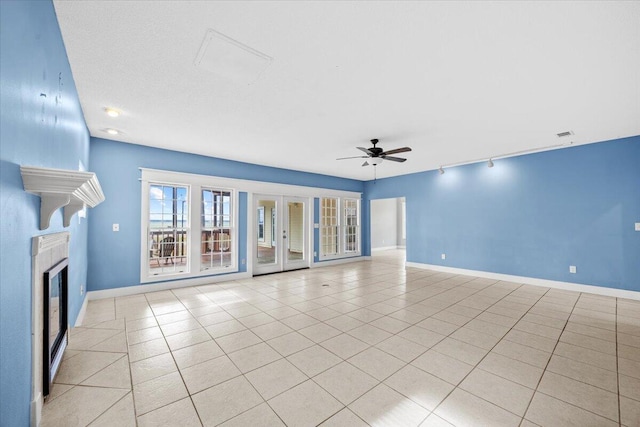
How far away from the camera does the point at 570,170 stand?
16.6 feet

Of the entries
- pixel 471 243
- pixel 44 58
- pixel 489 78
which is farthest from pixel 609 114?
pixel 44 58

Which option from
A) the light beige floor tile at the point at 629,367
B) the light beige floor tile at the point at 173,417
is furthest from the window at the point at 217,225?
the light beige floor tile at the point at 629,367

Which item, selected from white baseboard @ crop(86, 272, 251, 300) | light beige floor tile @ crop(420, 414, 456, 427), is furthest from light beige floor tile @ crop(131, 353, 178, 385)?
white baseboard @ crop(86, 272, 251, 300)

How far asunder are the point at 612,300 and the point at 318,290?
5013 mm

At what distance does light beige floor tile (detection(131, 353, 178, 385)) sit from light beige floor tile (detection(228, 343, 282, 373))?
549 millimetres

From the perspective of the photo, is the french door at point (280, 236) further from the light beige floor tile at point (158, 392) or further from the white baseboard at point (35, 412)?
the white baseboard at point (35, 412)

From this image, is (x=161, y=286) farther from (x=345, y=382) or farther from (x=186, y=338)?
(x=345, y=382)

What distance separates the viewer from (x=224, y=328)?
10.8 feet

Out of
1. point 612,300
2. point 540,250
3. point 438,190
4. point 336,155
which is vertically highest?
point 336,155

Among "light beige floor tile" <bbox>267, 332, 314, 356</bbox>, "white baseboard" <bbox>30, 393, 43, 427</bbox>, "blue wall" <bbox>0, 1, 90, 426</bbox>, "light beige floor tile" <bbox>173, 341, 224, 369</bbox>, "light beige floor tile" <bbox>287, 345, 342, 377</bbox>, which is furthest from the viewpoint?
"light beige floor tile" <bbox>267, 332, 314, 356</bbox>

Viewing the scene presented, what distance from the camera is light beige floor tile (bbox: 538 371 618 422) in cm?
189

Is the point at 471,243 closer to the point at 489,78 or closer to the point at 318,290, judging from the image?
the point at 318,290

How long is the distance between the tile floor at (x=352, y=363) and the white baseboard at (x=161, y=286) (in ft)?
1.00

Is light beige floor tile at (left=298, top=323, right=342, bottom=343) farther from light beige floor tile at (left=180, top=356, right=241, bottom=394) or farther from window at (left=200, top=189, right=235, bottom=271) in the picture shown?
window at (left=200, top=189, right=235, bottom=271)
